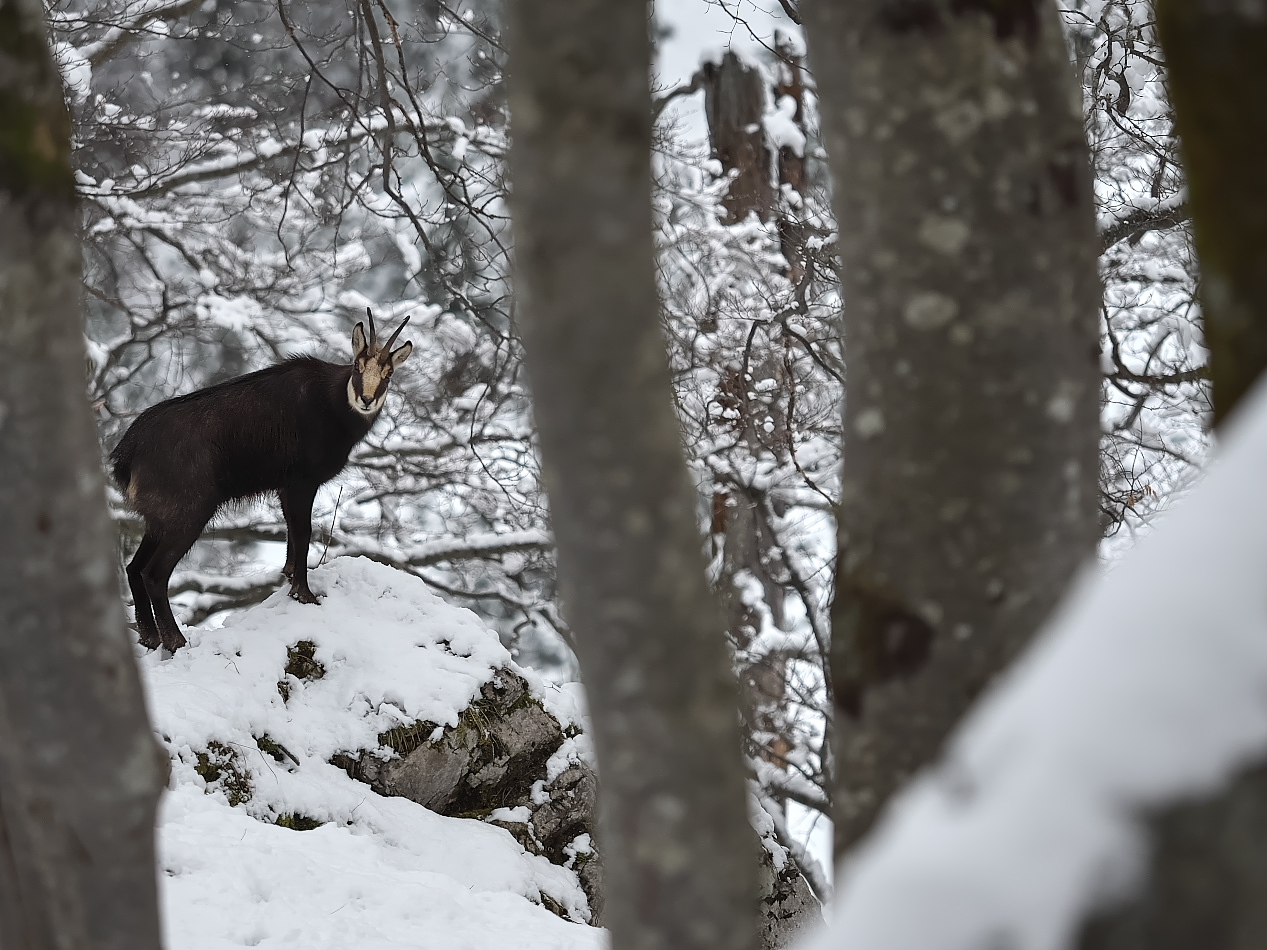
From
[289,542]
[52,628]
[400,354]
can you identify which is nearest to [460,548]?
[289,542]

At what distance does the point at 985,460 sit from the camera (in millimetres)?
1961

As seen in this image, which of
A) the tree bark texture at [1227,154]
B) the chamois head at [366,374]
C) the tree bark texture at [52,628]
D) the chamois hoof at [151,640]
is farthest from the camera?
the chamois hoof at [151,640]

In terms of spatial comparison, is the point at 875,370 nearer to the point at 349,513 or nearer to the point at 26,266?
the point at 26,266

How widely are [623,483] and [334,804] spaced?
4806 millimetres

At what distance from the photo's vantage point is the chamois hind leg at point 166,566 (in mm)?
6316

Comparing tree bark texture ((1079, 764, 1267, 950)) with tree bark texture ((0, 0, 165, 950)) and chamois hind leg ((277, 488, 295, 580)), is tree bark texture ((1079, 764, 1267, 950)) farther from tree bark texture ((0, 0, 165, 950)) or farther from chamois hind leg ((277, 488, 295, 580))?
chamois hind leg ((277, 488, 295, 580))

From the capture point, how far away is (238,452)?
650 cm

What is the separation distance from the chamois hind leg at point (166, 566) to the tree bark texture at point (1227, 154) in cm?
580

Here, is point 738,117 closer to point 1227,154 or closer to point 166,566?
point 166,566

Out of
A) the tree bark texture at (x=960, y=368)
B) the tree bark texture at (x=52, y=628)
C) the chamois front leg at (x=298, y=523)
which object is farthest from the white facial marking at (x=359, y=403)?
the tree bark texture at (x=960, y=368)

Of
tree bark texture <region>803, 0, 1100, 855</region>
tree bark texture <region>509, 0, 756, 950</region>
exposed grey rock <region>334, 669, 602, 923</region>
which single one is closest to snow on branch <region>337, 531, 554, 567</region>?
exposed grey rock <region>334, 669, 602, 923</region>

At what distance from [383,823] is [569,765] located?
134 centimetres

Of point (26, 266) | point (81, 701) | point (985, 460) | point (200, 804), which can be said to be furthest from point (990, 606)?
point (200, 804)

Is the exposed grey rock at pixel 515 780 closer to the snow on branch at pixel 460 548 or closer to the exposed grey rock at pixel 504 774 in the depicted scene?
the exposed grey rock at pixel 504 774
